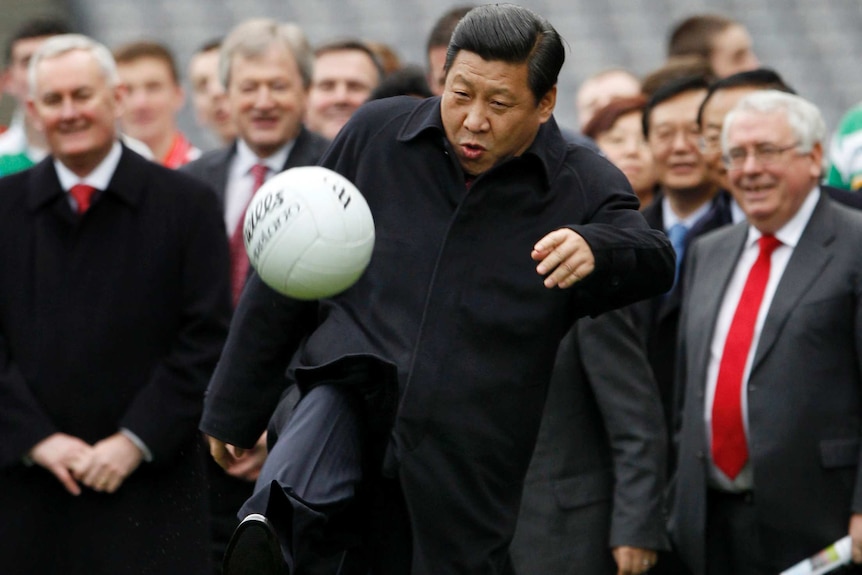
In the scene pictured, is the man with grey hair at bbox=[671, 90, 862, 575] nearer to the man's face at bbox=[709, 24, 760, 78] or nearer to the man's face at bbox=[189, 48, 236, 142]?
the man's face at bbox=[709, 24, 760, 78]

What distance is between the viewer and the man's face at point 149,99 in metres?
10.7

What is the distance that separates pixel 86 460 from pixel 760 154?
3019 mm

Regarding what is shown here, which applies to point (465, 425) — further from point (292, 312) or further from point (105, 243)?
point (105, 243)

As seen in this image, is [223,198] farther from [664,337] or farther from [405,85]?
[664,337]

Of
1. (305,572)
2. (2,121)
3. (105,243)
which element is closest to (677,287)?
(105,243)

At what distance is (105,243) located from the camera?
7418 millimetres

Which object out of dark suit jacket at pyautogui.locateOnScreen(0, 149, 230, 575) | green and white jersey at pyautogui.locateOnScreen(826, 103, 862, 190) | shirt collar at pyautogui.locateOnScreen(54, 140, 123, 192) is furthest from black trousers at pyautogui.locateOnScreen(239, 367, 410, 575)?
green and white jersey at pyautogui.locateOnScreen(826, 103, 862, 190)

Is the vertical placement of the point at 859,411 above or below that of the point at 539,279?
below

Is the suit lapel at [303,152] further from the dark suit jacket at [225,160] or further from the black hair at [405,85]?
the black hair at [405,85]

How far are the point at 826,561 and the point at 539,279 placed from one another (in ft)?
6.67

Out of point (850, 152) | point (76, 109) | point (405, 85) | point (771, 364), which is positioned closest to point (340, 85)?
point (405, 85)

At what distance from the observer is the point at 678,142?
8.75 m

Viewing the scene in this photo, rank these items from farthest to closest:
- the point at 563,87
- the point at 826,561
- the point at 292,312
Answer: the point at 563,87 < the point at 826,561 < the point at 292,312

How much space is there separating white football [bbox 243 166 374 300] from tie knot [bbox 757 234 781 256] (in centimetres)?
256
